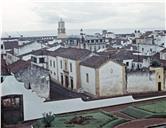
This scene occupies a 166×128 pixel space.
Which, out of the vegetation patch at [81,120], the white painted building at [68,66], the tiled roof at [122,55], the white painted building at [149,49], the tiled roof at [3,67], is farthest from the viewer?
the white painted building at [149,49]

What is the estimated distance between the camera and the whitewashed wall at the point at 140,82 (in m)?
4.14

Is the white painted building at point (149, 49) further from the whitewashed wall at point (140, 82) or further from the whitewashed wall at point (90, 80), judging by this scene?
the whitewashed wall at point (90, 80)

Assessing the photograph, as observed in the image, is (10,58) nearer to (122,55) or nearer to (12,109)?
(12,109)

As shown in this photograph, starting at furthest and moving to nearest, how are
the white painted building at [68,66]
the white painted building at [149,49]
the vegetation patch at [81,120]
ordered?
the white painted building at [149,49] → the white painted building at [68,66] → the vegetation patch at [81,120]

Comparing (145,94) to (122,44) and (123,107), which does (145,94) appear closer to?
(123,107)

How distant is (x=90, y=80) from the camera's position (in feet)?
13.1

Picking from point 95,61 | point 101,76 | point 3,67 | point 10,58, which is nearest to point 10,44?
point 10,58

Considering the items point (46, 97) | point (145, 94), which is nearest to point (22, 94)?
point (46, 97)

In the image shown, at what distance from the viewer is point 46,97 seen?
3859 millimetres

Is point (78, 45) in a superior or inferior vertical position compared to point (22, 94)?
superior

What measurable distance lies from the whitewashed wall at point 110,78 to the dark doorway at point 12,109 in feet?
Result: 2.85

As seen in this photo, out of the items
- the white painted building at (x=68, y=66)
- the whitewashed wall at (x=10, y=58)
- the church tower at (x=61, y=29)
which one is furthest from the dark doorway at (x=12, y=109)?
the church tower at (x=61, y=29)

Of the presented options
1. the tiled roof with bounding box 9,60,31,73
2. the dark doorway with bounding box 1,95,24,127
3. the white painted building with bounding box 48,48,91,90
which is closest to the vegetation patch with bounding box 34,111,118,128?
the dark doorway with bounding box 1,95,24,127

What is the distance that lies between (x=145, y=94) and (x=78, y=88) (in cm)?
78
